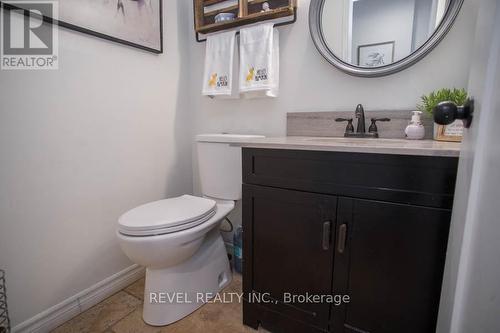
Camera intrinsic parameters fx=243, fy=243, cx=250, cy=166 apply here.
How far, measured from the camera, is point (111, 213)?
130 centimetres

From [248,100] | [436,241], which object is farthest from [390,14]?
[436,241]

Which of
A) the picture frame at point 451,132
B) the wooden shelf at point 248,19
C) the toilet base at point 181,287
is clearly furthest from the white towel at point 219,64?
the picture frame at point 451,132

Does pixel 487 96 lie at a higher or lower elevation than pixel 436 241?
higher

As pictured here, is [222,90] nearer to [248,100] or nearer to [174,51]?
[248,100]

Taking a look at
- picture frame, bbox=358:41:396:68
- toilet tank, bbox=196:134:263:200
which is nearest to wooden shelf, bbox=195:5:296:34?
picture frame, bbox=358:41:396:68

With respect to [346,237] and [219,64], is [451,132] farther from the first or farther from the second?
[219,64]

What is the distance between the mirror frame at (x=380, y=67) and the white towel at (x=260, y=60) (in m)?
0.21

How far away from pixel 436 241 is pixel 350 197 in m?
0.26

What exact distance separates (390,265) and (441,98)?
666mm

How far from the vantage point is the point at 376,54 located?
112 cm

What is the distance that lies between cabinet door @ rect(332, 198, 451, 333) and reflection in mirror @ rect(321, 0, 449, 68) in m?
0.74

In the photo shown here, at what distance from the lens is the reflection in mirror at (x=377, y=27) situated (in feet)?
3.39

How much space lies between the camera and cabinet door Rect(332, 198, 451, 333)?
712 millimetres

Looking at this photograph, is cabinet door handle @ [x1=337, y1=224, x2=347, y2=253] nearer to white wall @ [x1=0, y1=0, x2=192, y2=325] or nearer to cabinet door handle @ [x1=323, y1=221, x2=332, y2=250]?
cabinet door handle @ [x1=323, y1=221, x2=332, y2=250]
